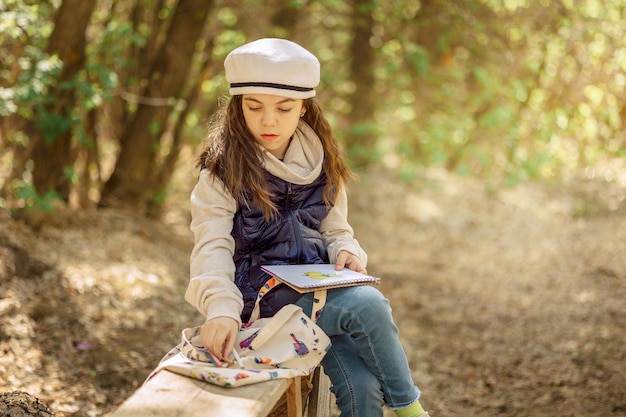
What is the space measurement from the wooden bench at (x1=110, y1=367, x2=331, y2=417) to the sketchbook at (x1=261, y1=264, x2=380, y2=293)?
A: 0.29 metres

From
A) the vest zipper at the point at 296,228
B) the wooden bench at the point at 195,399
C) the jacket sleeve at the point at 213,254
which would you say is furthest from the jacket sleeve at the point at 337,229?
the wooden bench at the point at 195,399

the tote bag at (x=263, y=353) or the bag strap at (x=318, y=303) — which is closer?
the tote bag at (x=263, y=353)

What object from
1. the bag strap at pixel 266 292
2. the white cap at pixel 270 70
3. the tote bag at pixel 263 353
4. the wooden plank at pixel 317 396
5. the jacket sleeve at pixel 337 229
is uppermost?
the white cap at pixel 270 70

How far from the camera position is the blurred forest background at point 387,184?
355 centimetres

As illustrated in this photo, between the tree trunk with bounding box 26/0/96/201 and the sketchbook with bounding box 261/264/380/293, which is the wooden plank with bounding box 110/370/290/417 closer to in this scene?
the sketchbook with bounding box 261/264/380/293

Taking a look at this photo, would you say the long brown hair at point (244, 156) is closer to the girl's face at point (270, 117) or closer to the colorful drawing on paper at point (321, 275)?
the girl's face at point (270, 117)

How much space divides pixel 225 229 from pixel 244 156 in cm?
26

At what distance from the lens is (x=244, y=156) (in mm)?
2371

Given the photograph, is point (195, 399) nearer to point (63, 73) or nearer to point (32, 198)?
point (32, 198)

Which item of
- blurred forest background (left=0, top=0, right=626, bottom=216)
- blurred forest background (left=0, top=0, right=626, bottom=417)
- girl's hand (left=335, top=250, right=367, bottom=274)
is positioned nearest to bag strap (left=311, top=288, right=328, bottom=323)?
girl's hand (left=335, top=250, right=367, bottom=274)

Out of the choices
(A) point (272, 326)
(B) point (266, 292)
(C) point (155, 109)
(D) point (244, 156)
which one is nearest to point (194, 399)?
(A) point (272, 326)

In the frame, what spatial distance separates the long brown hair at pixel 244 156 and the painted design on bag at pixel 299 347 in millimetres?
436

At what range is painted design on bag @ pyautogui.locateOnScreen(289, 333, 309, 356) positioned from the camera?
6.91 ft

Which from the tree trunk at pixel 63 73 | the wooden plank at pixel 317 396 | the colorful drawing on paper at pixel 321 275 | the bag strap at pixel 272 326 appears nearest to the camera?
the bag strap at pixel 272 326
